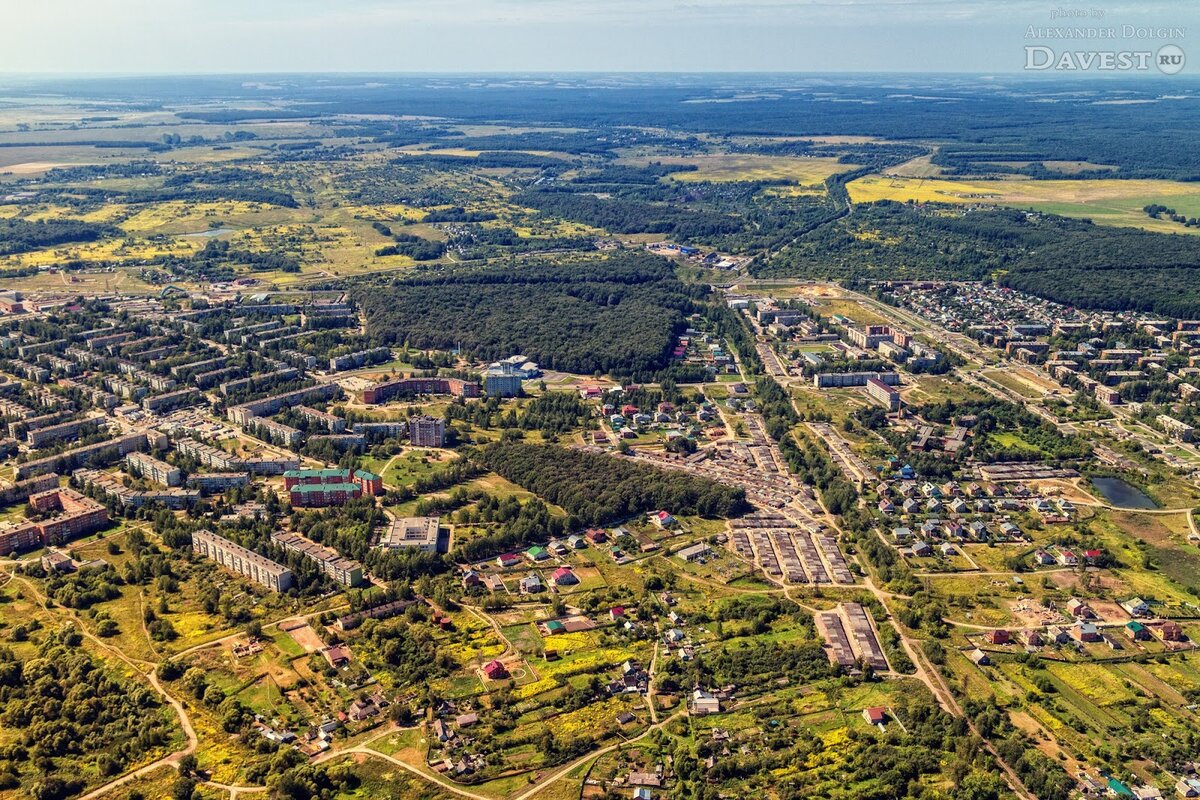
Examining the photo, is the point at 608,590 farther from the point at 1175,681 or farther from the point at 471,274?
the point at 471,274

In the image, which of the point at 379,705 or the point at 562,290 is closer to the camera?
the point at 379,705

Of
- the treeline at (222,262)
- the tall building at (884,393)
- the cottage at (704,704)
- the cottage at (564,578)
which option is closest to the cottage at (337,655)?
the cottage at (564,578)

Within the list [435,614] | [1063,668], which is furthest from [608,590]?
[1063,668]

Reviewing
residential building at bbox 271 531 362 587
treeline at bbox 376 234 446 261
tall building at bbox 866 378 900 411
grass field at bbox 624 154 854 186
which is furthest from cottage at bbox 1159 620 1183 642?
grass field at bbox 624 154 854 186

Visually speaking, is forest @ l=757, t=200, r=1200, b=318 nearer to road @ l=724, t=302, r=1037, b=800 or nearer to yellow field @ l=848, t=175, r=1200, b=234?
yellow field @ l=848, t=175, r=1200, b=234

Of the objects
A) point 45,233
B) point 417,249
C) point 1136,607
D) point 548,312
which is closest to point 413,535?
point 1136,607

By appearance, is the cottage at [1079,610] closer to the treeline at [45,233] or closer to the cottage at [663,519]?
the cottage at [663,519]

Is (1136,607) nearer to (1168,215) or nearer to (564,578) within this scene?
(564,578)
